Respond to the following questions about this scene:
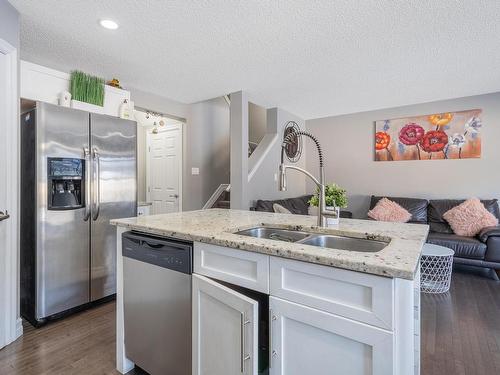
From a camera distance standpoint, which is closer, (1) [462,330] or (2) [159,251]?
(2) [159,251]

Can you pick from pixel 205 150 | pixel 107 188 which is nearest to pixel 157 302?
pixel 107 188

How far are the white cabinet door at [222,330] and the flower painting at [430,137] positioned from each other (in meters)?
4.56

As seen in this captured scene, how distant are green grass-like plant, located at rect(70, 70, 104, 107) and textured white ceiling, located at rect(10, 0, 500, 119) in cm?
23

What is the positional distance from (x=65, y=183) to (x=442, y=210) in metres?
4.77

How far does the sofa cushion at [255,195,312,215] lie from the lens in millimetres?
3953

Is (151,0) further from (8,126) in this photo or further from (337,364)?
(337,364)

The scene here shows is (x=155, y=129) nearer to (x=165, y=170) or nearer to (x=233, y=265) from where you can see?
(x=165, y=170)

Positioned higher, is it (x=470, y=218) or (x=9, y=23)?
(x=9, y=23)

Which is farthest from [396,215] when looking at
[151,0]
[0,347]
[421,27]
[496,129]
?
[0,347]

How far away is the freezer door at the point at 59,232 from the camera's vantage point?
7.49 feet

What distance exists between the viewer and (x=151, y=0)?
194 cm

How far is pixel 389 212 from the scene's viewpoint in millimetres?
4438

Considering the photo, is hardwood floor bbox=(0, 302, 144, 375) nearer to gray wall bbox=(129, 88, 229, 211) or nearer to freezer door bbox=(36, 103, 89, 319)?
freezer door bbox=(36, 103, 89, 319)

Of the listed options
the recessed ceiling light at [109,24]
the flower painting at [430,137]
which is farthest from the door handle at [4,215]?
the flower painting at [430,137]
